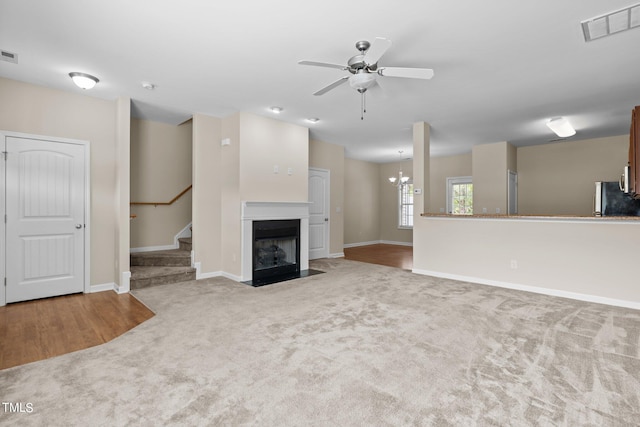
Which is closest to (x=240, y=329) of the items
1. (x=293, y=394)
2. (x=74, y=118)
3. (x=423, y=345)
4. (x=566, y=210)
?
(x=293, y=394)

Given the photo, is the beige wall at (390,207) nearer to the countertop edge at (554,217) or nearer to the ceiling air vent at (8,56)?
the countertop edge at (554,217)

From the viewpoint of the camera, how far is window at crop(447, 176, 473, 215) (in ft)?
27.6

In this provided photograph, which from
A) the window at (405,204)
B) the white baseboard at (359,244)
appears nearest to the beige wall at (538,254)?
the white baseboard at (359,244)

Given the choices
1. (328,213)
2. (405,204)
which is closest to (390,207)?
(405,204)

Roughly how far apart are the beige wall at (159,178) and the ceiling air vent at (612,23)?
5.46 m

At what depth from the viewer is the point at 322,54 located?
9.86ft

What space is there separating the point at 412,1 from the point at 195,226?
4137mm

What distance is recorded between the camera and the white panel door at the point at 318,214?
22.7 feet

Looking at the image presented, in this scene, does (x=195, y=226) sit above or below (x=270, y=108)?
below

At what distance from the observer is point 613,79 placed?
3.55 metres

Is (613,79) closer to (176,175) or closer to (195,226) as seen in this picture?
(195,226)

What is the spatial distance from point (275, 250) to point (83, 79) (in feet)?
11.2

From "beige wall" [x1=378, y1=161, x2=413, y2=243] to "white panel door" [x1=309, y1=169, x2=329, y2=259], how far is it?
11.1 feet

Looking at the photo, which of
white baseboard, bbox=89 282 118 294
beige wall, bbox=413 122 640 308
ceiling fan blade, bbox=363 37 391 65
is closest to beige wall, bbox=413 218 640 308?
beige wall, bbox=413 122 640 308
